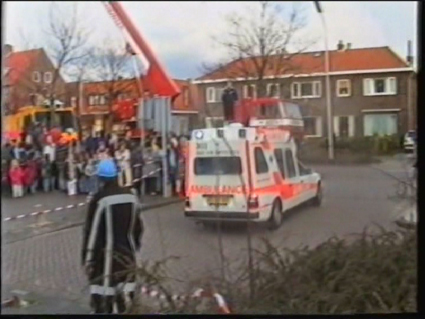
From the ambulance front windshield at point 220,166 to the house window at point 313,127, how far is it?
282mm

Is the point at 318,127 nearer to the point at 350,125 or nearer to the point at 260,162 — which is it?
the point at 350,125

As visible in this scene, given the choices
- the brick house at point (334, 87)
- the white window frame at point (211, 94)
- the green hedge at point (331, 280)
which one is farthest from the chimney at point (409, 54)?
the white window frame at point (211, 94)

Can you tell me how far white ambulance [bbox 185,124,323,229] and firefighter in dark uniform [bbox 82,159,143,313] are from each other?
0.68 ft

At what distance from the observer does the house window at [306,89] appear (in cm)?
220

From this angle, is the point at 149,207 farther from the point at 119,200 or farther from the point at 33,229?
the point at 33,229

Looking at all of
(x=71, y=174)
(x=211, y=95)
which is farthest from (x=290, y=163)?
(x=71, y=174)

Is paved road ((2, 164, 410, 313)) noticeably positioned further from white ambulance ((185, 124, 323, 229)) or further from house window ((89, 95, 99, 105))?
house window ((89, 95, 99, 105))

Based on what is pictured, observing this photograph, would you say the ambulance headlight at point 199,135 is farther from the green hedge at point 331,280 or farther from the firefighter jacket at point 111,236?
the green hedge at point 331,280

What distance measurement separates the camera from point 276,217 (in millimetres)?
2207

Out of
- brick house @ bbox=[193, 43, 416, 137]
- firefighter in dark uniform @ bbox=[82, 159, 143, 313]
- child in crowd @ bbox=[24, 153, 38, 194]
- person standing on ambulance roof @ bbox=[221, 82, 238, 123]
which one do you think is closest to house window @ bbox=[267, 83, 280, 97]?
brick house @ bbox=[193, 43, 416, 137]

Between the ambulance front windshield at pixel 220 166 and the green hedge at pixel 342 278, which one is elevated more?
the ambulance front windshield at pixel 220 166

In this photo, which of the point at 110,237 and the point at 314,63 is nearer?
the point at 110,237

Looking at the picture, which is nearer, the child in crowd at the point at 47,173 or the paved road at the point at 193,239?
the paved road at the point at 193,239

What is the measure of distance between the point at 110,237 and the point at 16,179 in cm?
41
